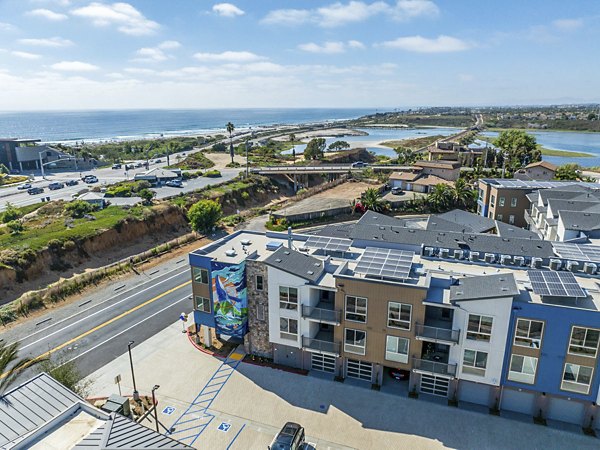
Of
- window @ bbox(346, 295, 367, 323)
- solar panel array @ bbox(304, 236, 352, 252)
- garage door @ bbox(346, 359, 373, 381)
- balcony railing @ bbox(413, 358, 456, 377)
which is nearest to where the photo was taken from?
balcony railing @ bbox(413, 358, 456, 377)

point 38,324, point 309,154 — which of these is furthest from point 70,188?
point 309,154

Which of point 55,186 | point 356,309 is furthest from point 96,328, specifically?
point 55,186

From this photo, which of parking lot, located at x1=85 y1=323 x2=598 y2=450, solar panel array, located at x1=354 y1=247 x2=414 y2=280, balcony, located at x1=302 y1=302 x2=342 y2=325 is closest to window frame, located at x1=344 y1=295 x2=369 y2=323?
balcony, located at x1=302 y1=302 x2=342 y2=325

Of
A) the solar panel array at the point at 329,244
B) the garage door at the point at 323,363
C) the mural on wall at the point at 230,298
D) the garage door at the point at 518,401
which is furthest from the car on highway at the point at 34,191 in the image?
the garage door at the point at 518,401

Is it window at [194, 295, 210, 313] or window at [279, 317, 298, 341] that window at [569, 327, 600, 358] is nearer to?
window at [279, 317, 298, 341]

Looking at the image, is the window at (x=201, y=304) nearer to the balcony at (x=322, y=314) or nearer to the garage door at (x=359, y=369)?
the balcony at (x=322, y=314)

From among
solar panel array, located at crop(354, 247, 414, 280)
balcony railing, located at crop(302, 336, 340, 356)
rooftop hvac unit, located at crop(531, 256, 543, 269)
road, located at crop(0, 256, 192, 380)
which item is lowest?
road, located at crop(0, 256, 192, 380)
